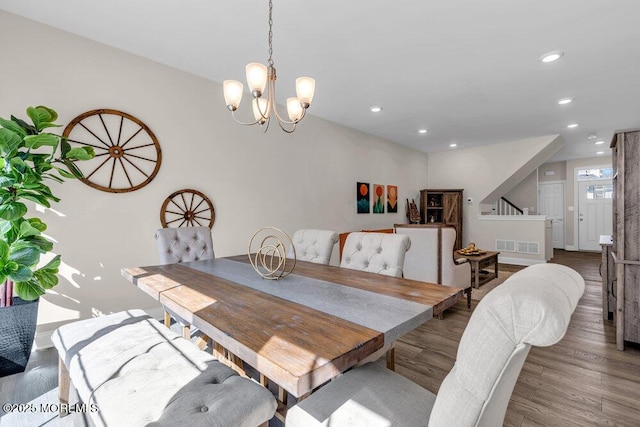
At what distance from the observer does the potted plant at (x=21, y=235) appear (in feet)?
5.51

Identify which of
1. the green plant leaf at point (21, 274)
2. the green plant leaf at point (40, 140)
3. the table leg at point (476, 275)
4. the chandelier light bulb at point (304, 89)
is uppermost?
the chandelier light bulb at point (304, 89)

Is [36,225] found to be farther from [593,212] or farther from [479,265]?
[593,212]

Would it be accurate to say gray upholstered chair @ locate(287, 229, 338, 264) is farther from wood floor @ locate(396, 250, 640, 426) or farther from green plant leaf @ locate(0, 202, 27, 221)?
green plant leaf @ locate(0, 202, 27, 221)

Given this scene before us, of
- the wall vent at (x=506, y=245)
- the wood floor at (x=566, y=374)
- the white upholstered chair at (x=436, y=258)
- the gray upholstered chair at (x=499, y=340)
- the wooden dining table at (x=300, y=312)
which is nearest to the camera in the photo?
the gray upholstered chair at (x=499, y=340)

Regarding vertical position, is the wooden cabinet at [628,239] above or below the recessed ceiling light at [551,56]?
below

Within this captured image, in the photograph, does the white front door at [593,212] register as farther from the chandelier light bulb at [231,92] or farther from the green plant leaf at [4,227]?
the green plant leaf at [4,227]

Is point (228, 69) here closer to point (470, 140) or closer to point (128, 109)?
point (128, 109)

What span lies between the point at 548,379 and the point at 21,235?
11.4 ft

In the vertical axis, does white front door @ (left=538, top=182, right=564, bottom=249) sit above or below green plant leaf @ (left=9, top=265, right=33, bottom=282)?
above

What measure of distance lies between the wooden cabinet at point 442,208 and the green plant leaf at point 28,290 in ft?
21.1

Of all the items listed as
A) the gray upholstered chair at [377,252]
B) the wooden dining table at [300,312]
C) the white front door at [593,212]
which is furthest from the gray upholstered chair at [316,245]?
the white front door at [593,212]

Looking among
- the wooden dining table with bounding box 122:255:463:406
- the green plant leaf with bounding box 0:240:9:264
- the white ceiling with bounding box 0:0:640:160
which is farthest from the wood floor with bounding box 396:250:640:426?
the white ceiling with bounding box 0:0:640:160

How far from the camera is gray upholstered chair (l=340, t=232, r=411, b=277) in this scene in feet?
6.12

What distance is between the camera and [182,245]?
2459 millimetres
